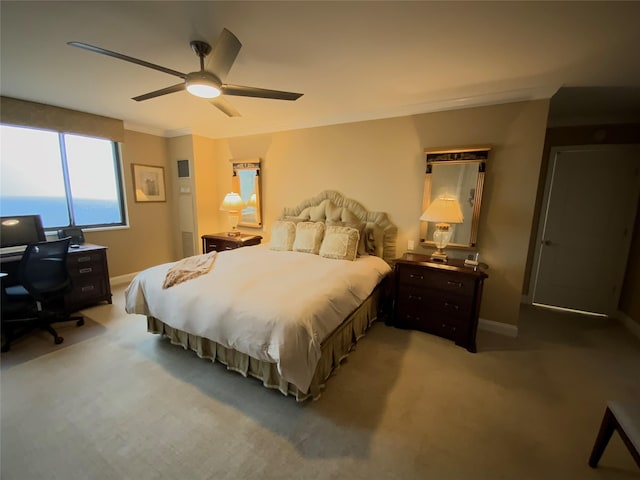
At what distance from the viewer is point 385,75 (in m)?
2.44

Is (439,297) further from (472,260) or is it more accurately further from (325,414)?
(325,414)

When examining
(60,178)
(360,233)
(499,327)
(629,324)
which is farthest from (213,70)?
(629,324)

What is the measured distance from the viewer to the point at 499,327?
9.97ft

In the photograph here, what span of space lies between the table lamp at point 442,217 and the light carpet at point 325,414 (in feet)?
3.41

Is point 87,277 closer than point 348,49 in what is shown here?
No

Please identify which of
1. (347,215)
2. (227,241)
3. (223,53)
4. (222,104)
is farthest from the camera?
(227,241)

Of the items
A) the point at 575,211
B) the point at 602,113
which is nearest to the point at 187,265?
the point at 575,211

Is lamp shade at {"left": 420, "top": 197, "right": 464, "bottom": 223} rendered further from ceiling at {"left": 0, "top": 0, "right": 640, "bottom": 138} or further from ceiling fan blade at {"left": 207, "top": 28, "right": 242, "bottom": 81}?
ceiling fan blade at {"left": 207, "top": 28, "right": 242, "bottom": 81}

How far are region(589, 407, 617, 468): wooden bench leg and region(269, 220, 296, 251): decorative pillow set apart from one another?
118 inches

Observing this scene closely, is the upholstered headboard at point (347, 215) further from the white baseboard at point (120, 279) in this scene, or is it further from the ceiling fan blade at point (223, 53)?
the white baseboard at point (120, 279)

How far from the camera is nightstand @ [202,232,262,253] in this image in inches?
166

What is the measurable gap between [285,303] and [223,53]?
1.70 meters

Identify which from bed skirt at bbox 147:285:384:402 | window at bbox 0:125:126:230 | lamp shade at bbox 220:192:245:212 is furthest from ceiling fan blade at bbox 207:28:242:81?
window at bbox 0:125:126:230

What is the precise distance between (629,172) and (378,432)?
431 centimetres
